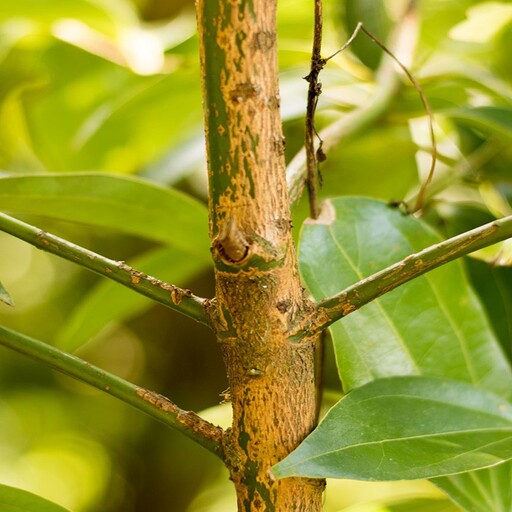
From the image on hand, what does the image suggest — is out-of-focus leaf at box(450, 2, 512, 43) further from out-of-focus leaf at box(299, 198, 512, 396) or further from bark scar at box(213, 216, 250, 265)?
bark scar at box(213, 216, 250, 265)

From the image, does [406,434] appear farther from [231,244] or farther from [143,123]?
[143,123]

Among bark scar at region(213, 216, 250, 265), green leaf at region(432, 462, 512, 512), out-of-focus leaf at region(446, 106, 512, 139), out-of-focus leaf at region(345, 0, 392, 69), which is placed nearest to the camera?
bark scar at region(213, 216, 250, 265)

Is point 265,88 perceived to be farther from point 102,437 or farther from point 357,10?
point 102,437

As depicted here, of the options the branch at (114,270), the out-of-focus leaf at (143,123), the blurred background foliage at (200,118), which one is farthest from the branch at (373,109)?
the out-of-focus leaf at (143,123)

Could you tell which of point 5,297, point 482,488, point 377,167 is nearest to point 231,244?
point 5,297

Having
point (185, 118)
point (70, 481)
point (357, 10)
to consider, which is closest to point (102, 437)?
point (70, 481)

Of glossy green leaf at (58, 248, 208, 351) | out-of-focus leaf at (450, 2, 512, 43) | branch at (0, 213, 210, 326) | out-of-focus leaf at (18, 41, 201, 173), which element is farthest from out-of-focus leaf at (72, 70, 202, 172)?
branch at (0, 213, 210, 326)
